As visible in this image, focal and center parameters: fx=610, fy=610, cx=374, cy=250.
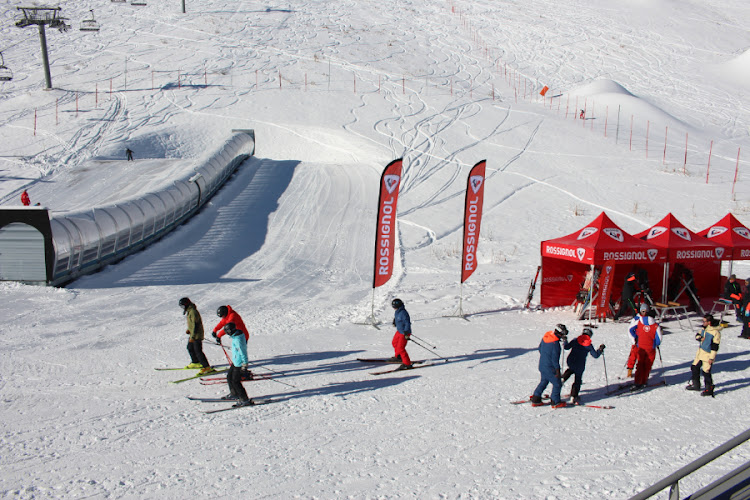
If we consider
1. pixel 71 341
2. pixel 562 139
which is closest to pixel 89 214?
pixel 71 341

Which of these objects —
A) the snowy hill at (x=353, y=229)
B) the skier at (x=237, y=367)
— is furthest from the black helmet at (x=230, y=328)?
the snowy hill at (x=353, y=229)

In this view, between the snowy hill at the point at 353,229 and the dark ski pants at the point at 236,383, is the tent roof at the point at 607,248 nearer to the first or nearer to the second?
the snowy hill at the point at 353,229

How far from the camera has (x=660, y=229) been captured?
1444 cm

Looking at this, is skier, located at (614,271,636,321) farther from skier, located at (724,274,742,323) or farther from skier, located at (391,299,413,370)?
skier, located at (391,299,413,370)

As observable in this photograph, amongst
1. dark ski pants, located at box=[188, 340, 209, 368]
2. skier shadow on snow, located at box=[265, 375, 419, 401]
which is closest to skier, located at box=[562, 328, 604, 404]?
skier shadow on snow, located at box=[265, 375, 419, 401]

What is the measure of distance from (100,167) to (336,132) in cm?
1306

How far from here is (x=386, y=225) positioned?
539 inches

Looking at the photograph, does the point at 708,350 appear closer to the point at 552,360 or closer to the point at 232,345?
the point at 552,360

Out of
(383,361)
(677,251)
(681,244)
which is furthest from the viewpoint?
(681,244)

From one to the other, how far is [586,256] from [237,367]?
8.39 m

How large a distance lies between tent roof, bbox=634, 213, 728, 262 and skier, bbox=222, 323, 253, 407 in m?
9.89

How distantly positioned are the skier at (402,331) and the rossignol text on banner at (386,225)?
3.11 meters

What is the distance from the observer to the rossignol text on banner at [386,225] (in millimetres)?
13516

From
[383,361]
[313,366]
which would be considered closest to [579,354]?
[383,361]
